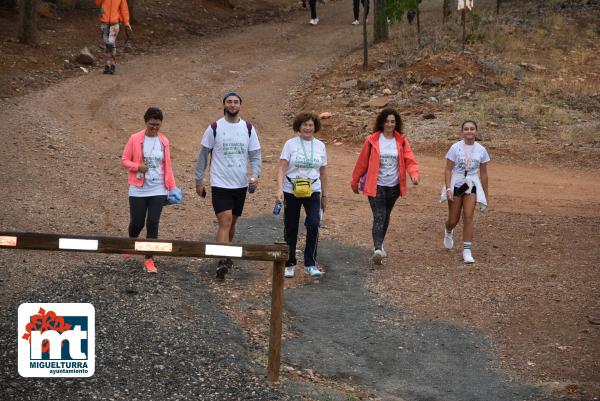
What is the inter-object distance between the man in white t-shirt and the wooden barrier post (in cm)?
244

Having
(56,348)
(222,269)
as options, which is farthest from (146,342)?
(222,269)

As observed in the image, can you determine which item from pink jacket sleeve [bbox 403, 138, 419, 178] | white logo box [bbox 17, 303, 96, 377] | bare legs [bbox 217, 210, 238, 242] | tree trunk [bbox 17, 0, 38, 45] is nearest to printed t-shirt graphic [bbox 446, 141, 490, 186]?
pink jacket sleeve [bbox 403, 138, 419, 178]

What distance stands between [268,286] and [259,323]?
1.11 m

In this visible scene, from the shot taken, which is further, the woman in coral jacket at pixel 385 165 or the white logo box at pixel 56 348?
the woman in coral jacket at pixel 385 165

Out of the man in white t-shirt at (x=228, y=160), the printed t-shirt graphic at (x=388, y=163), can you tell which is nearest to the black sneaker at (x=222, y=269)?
the man in white t-shirt at (x=228, y=160)

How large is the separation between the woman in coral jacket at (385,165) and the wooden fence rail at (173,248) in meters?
3.67

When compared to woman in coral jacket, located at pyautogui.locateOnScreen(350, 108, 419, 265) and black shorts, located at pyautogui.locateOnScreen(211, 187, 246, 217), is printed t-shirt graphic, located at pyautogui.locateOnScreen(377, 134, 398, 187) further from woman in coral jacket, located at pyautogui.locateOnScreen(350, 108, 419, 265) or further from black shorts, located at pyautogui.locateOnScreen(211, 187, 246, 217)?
black shorts, located at pyautogui.locateOnScreen(211, 187, 246, 217)

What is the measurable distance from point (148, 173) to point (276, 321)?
2.90 metres

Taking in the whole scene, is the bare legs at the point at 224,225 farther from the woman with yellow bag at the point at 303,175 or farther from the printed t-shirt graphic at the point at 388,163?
the printed t-shirt graphic at the point at 388,163

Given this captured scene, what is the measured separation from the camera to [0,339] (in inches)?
299

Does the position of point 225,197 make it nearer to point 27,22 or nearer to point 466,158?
point 466,158

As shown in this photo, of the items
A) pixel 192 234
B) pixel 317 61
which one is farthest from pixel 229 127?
pixel 317 61

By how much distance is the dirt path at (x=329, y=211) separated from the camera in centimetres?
982

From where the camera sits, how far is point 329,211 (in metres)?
13.8
